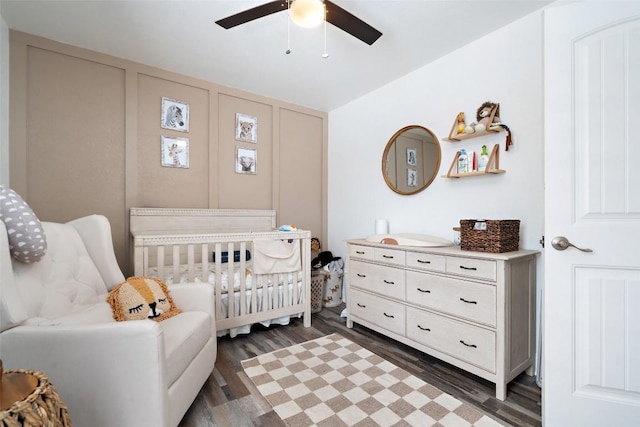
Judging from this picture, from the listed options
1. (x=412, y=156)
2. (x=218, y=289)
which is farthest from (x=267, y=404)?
(x=412, y=156)

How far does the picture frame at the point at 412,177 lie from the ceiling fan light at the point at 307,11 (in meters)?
1.67

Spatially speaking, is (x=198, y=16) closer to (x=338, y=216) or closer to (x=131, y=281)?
(x=131, y=281)

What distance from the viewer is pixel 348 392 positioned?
1688mm

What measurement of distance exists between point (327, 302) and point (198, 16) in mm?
2915

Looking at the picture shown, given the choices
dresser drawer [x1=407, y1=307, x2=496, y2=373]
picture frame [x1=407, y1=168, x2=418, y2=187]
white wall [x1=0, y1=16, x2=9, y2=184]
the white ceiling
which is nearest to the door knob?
dresser drawer [x1=407, y1=307, x2=496, y2=373]

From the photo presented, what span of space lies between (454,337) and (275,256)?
153 centimetres

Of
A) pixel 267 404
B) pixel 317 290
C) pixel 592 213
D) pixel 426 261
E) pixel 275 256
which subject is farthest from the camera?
pixel 317 290

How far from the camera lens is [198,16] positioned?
2.00 meters

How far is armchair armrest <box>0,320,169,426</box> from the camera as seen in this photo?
1.07m

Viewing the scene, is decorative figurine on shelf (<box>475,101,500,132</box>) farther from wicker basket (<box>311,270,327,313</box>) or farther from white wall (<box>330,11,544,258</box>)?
wicker basket (<box>311,270,327,313</box>)

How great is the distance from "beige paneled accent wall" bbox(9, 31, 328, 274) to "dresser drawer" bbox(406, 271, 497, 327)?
76.9 inches

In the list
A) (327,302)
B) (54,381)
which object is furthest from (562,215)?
(327,302)

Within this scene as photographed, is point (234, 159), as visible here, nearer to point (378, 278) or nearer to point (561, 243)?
point (378, 278)

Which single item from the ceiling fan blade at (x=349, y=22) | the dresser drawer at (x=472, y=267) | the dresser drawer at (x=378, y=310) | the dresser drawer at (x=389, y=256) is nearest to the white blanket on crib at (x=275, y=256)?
the dresser drawer at (x=378, y=310)
